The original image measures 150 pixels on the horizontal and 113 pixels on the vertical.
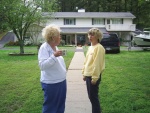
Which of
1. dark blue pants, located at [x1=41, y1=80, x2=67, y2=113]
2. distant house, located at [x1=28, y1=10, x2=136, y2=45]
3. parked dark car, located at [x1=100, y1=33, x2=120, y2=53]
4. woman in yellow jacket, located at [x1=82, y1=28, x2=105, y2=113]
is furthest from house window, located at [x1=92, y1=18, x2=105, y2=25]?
dark blue pants, located at [x1=41, y1=80, x2=67, y2=113]

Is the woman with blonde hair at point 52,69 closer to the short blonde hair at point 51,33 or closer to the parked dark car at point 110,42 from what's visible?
the short blonde hair at point 51,33

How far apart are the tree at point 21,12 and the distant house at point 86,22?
67.4 feet

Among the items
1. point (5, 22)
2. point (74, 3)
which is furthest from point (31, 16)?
point (74, 3)

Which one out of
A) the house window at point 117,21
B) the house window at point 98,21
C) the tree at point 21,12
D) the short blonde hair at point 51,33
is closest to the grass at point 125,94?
the short blonde hair at point 51,33

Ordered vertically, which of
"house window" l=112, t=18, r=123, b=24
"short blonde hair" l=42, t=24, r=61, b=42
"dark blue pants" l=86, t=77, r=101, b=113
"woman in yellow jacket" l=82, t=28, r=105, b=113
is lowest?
"dark blue pants" l=86, t=77, r=101, b=113

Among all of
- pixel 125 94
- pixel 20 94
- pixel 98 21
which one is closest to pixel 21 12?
pixel 20 94

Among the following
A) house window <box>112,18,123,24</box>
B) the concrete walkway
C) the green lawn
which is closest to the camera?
the concrete walkway

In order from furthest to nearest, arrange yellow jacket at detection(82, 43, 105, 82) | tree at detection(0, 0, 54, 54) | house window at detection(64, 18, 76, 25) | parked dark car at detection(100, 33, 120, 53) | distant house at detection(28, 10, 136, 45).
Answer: house window at detection(64, 18, 76, 25), distant house at detection(28, 10, 136, 45), parked dark car at detection(100, 33, 120, 53), tree at detection(0, 0, 54, 54), yellow jacket at detection(82, 43, 105, 82)

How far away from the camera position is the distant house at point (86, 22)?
44125 mm

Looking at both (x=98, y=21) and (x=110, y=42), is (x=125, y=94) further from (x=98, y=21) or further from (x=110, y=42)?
(x=98, y=21)

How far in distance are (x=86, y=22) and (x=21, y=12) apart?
2394 cm

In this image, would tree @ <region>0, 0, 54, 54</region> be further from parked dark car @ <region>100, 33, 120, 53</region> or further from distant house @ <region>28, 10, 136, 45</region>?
distant house @ <region>28, 10, 136, 45</region>

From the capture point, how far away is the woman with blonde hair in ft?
12.9

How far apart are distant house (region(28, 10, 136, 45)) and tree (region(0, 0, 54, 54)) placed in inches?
808
